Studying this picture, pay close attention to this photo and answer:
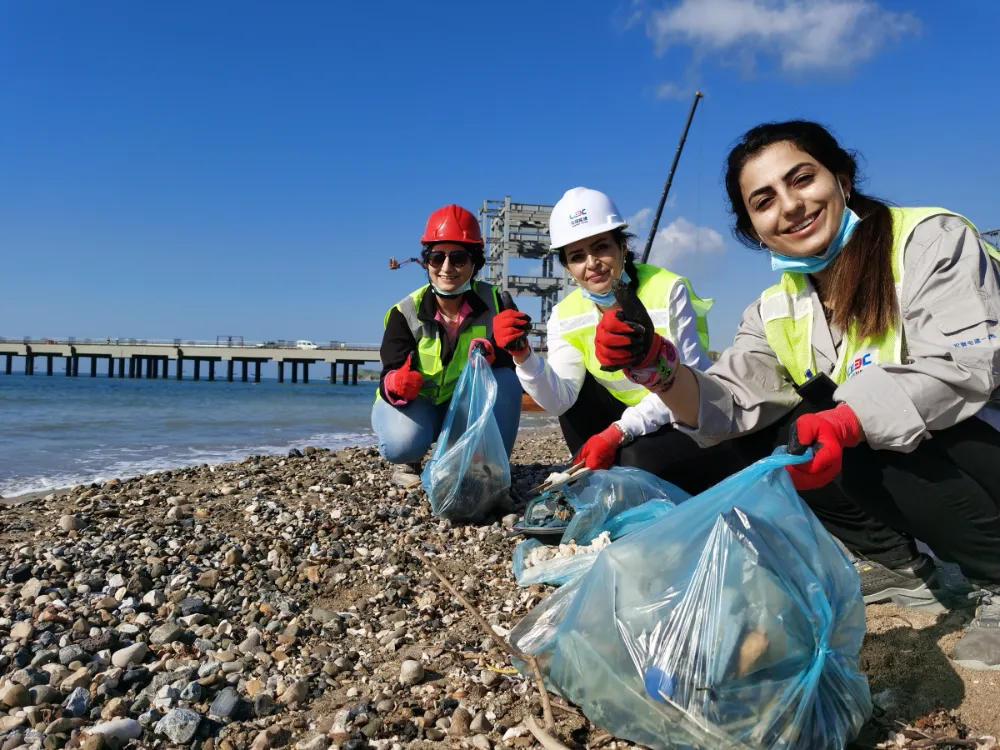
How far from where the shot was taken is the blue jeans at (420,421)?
11.9ft

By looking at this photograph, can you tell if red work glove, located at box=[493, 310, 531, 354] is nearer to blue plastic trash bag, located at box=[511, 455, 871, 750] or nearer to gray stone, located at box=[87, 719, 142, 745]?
blue plastic trash bag, located at box=[511, 455, 871, 750]

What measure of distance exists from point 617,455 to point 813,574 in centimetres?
163

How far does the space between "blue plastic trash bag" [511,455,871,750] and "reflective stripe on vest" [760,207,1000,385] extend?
58cm

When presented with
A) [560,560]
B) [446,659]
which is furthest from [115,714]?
[560,560]

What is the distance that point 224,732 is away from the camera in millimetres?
1499

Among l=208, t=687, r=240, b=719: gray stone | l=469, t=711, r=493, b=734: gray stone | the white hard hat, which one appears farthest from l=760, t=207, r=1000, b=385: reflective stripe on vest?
l=208, t=687, r=240, b=719: gray stone

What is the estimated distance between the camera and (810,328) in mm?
1893

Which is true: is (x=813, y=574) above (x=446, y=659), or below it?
above

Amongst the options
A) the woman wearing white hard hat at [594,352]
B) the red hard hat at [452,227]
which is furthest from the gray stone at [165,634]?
the red hard hat at [452,227]

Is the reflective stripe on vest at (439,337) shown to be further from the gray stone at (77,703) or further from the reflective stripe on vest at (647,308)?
the gray stone at (77,703)

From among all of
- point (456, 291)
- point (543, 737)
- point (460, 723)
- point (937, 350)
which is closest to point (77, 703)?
point (460, 723)

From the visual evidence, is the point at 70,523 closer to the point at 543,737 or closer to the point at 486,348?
the point at 486,348

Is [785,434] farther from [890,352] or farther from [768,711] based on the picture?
[768,711]

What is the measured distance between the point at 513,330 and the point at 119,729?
1.70m
